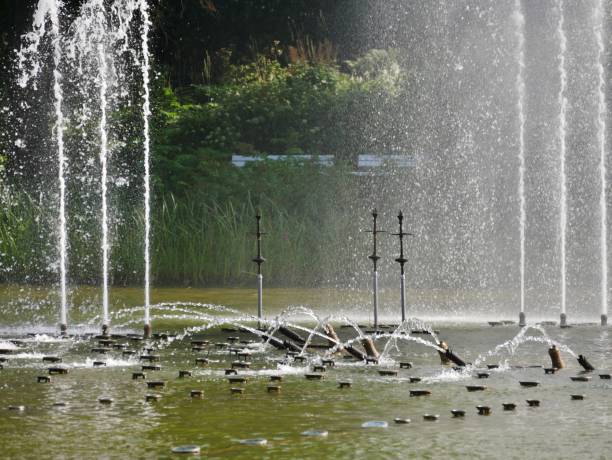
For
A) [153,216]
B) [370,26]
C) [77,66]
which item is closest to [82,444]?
[153,216]

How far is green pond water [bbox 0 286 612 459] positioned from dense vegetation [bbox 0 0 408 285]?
8.48 m

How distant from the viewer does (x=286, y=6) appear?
36469 millimetres

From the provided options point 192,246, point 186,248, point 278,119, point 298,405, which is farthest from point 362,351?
point 278,119

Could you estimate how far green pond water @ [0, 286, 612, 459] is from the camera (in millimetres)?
7906

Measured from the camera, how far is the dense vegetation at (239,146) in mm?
23453

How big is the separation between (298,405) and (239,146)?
19.7 metres

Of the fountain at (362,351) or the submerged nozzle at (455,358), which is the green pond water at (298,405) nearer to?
the fountain at (362,351)

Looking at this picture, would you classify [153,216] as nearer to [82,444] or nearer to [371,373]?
[371,373]

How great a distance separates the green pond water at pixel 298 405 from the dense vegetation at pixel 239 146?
8484 millimetres

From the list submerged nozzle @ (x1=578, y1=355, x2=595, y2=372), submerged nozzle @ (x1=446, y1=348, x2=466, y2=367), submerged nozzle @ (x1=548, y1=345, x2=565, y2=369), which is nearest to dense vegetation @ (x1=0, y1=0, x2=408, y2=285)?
submerged nozzle @ (x1=446, y1=348, x2=466, y2=367)

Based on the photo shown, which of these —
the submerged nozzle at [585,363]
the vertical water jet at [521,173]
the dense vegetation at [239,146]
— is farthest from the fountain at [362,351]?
the dense vegetation at [239,146]

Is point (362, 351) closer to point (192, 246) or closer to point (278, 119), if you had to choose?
point (192, 246)

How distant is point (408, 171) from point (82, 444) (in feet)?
63.0

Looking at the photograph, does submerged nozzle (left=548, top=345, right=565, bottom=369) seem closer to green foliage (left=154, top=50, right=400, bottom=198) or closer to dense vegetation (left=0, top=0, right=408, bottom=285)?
dense vegetation (left=0, top=0, right=408, bottom=285)
